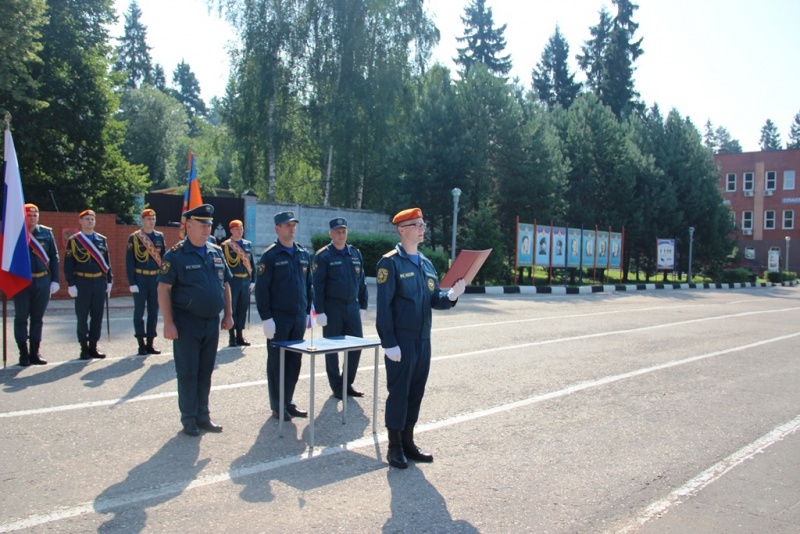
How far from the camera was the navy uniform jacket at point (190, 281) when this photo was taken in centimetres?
605

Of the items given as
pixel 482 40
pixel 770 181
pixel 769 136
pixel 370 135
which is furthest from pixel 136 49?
pixel 769 136

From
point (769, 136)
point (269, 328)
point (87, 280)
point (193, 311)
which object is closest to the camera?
point (193, 311)

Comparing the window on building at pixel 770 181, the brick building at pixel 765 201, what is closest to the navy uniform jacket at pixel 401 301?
the brick building at pixel 765 201

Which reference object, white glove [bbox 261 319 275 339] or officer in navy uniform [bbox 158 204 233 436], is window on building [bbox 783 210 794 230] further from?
officer in navy uniform [bbox 158 204 233 436]

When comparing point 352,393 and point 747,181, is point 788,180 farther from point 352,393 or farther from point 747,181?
point 352,393

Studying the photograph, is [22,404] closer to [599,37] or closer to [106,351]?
[106,351]

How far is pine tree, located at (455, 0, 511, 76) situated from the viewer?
64.2 m

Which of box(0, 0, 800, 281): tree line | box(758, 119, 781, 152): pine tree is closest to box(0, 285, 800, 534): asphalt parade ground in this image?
box(0, 0, 800, 281): tree line

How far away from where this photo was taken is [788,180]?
7000 cm

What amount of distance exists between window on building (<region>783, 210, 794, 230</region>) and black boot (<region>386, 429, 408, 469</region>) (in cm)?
7503

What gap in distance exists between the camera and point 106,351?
396 inches

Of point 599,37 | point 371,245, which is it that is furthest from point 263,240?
point 599,37

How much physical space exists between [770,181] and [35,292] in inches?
2973

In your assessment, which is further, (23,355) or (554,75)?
(554,75)
